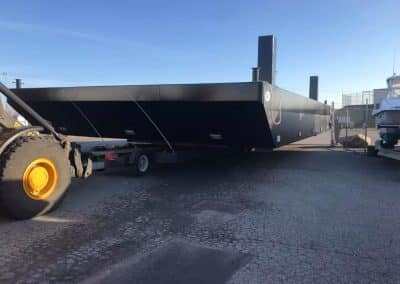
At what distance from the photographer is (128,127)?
754cm

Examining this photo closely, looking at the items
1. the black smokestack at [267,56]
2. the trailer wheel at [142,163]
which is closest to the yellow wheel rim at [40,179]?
the trailer wheel at [142,163]

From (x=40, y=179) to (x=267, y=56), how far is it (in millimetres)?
6633

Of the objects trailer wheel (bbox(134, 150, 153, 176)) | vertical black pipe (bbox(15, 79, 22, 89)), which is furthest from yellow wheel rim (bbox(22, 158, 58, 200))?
vertical black pipe (bbox(15, 79, 22, 89))

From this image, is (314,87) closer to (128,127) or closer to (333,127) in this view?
(333,127)

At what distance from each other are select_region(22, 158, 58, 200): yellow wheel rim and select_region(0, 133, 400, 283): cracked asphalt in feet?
1.03

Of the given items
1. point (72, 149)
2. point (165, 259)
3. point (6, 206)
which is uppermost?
point (72, 149)

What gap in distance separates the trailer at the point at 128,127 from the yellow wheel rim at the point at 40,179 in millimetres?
12

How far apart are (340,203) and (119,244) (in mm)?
3241

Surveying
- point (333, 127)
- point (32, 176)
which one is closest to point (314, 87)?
point (333, 127)

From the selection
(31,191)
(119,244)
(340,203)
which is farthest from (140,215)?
(340,203)

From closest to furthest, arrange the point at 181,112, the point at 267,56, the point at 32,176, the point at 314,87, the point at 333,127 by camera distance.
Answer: the point at 32,176, the point at 181,112, the point at 267,56, the point at 333,127, the point at 314,87

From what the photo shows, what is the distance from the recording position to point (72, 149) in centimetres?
530

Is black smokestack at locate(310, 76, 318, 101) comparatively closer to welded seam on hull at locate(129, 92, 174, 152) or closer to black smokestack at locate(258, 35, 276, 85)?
black smokestack at locate(258, 35, 276, 85)

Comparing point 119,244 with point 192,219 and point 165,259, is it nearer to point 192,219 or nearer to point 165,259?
point 165,259
